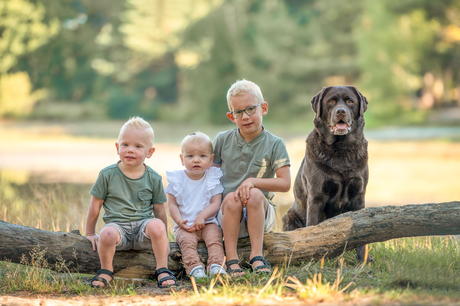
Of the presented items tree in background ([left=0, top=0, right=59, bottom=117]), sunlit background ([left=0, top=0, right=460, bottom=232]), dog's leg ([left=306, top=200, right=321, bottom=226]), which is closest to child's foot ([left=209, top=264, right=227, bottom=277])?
dog's leg ([left=306, top=200, right=321, bottom=226])

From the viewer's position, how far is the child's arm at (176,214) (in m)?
3.82

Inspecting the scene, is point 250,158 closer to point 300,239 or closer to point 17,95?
point 300,239

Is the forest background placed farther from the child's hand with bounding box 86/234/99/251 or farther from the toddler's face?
the child's hand with bounding box 86/234/99/251

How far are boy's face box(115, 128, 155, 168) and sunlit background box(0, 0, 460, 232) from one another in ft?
24.2

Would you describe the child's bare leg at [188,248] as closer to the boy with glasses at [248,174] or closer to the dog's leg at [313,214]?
the boy with glasses at [248,174]

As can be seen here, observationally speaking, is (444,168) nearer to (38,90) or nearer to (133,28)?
(133,28)

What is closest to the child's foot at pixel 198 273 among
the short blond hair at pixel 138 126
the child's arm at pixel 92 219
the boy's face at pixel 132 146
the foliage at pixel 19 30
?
the child's arm at pixel 92 219

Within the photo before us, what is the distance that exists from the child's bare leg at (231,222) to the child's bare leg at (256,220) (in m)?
0.08

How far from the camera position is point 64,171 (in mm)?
16688

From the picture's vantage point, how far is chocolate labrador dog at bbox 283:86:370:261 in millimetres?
4172

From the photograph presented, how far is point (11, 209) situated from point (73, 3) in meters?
41.6

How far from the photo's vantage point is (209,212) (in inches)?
151

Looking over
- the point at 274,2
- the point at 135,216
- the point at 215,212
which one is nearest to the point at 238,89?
the point at 215,212

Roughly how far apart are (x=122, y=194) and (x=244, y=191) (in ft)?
3.05
